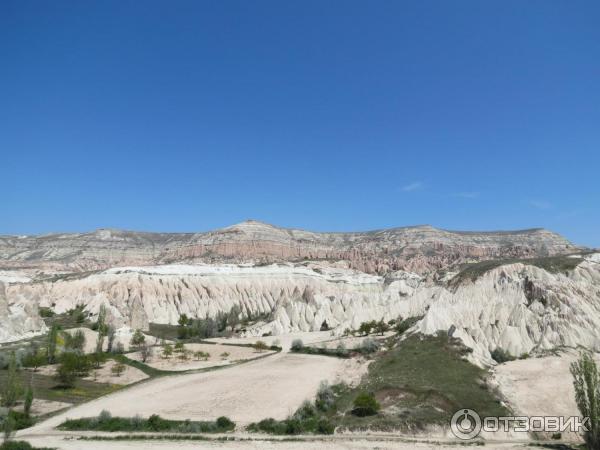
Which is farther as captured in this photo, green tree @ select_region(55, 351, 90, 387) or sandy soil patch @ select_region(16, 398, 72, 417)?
green tree @ select_region(55, 351, 90, 387)

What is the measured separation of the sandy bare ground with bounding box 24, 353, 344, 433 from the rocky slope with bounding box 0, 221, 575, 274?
9221 centimetres

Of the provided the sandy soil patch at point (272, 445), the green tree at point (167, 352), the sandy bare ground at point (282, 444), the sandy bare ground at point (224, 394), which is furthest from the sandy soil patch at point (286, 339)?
the sandy soil patch at point (272, 445)

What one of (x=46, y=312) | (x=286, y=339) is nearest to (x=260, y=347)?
(x=286, y=339)

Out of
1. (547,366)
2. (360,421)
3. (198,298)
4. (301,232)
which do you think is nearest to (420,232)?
(301,232)

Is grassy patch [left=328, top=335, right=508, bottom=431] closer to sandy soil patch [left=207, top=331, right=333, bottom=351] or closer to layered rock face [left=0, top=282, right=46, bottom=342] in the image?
sandy soil patch [left=207, top=331, right=333, bottom=351]

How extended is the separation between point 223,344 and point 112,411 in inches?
1087

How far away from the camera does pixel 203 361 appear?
139 ft

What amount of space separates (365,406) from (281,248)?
13268 centimetres

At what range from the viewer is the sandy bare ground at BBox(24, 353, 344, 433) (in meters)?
25.0

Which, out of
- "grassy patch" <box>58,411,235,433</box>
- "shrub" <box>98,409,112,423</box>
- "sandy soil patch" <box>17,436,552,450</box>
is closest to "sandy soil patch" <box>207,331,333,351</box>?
"grassy patch" <box>58,411,235,433</box>

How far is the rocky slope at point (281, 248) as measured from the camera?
135m

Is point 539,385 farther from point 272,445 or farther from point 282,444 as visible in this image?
point 272,445

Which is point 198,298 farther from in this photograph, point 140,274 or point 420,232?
point 420,232

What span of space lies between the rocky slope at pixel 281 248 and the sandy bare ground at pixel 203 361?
7748cm
